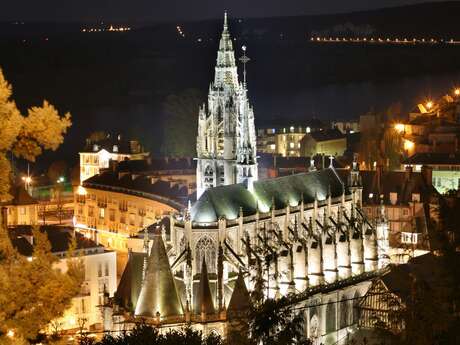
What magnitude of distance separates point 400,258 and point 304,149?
81398 mm

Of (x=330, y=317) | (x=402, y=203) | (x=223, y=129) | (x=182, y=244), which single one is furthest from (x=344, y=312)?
(x=402, y=203)

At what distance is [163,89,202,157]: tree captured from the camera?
172 meters

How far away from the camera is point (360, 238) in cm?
9144

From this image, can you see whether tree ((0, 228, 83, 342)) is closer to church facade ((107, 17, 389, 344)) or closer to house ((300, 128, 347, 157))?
church facade ((107, 17, 389, 344))

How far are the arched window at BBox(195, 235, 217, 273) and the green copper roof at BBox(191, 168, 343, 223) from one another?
→ 4.66ft

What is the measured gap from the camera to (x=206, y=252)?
2948 inches

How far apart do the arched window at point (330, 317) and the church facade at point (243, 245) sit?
0.31ft

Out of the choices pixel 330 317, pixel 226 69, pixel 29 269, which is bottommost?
pixel 330 317

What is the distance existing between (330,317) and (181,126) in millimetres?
93777

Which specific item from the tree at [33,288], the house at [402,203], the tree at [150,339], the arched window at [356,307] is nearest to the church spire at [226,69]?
the house at [402,203]

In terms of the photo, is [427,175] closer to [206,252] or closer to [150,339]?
[206,252]

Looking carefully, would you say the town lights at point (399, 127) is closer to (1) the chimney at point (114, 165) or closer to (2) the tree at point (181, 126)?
(2) the tree at point (181, 126)

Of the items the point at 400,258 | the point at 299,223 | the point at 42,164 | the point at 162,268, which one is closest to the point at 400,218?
the point at 400,258

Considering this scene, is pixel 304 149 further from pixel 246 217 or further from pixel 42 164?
pixel 246 217
